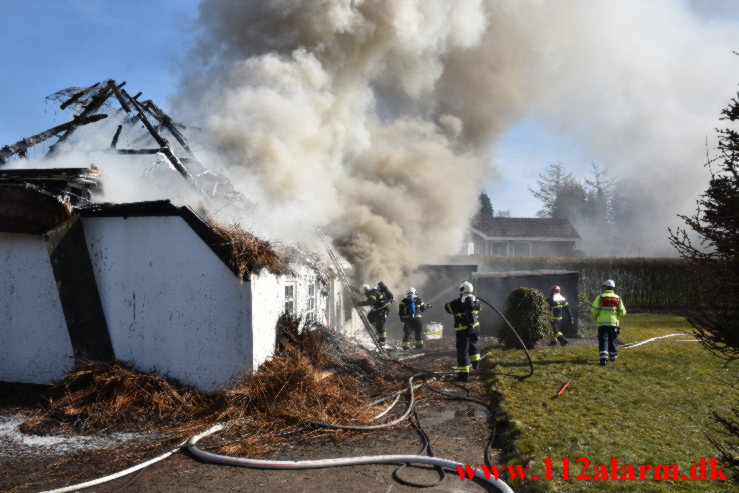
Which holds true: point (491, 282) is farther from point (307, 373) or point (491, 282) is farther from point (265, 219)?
point (307, 373)

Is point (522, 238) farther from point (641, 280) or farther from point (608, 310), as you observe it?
point (608, 310)

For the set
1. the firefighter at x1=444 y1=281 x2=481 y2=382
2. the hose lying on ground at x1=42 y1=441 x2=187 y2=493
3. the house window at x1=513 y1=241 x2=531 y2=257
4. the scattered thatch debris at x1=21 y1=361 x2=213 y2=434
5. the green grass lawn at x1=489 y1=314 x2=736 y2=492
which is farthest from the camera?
the house window at x1=513 y1=241 x2=531 y2=257

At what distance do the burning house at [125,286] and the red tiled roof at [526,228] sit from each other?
37.5 m

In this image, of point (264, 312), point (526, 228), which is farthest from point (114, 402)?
point (526, 228)

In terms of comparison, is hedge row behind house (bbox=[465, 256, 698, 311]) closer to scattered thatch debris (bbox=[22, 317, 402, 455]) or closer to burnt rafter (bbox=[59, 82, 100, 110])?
scattered thatch debris (bbox=[22, 317, 402, 455])

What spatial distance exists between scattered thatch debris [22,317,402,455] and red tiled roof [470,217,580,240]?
37893 millimetres

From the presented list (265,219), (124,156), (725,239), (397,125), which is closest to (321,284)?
(265,219)

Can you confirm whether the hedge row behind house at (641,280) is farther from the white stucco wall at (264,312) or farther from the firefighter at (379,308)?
the white stucco wall at (264,312)

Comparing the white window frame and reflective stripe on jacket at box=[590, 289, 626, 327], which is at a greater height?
the white window frame

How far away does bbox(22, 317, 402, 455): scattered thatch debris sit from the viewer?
20.5ft

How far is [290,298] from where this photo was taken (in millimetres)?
9055

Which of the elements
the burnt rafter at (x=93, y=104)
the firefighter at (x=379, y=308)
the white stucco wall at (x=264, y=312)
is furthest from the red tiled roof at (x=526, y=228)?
the white stucco wall at (x=264, y=312)

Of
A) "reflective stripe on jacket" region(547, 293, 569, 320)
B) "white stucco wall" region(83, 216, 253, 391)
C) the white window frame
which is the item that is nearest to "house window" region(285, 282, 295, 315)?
the white window frame

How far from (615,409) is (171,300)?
658cm
